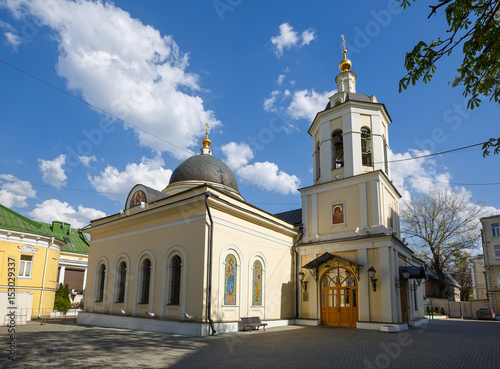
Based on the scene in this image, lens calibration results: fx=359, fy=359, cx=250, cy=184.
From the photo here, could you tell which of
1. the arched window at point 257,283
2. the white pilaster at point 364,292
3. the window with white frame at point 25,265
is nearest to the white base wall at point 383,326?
the white pilaster at point 364,292

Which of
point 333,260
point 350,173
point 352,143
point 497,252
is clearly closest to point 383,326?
point 333,260

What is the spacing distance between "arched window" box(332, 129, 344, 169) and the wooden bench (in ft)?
27.1

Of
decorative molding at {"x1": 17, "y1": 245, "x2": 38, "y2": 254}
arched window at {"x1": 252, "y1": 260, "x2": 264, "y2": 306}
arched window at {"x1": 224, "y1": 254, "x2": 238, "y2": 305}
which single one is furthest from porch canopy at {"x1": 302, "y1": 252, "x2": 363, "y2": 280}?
decorative molding at {"x1": 17, "y1": 245, "x2": 38, "y2": 254}

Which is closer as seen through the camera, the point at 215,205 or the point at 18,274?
the point at 215,205

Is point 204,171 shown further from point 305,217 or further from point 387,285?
point 387,285

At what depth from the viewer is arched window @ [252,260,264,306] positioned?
1514 centimetres

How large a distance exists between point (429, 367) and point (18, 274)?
22541 mm

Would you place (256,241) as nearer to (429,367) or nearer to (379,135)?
(379,135)

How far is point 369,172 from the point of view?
16.1 metres

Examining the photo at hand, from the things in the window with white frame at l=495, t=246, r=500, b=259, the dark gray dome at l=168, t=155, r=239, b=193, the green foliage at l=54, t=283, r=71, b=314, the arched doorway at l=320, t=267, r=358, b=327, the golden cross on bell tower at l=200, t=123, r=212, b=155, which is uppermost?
the golden cross on bell tower at l=200, t=123, r=212, b=155

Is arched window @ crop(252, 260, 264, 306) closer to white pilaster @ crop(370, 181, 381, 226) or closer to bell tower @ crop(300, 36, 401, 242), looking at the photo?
bell tower @ crop(300, 36, 401, 242)

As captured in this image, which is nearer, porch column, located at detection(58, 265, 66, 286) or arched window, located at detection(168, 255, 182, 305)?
arched window, located at detection(168, 255, 182, 305)

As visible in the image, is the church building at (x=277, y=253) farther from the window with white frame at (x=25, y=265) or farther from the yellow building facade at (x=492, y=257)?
the yellow building facade at (x=492, y=257)

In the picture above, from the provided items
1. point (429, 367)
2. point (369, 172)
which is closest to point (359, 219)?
point (369, 172)
